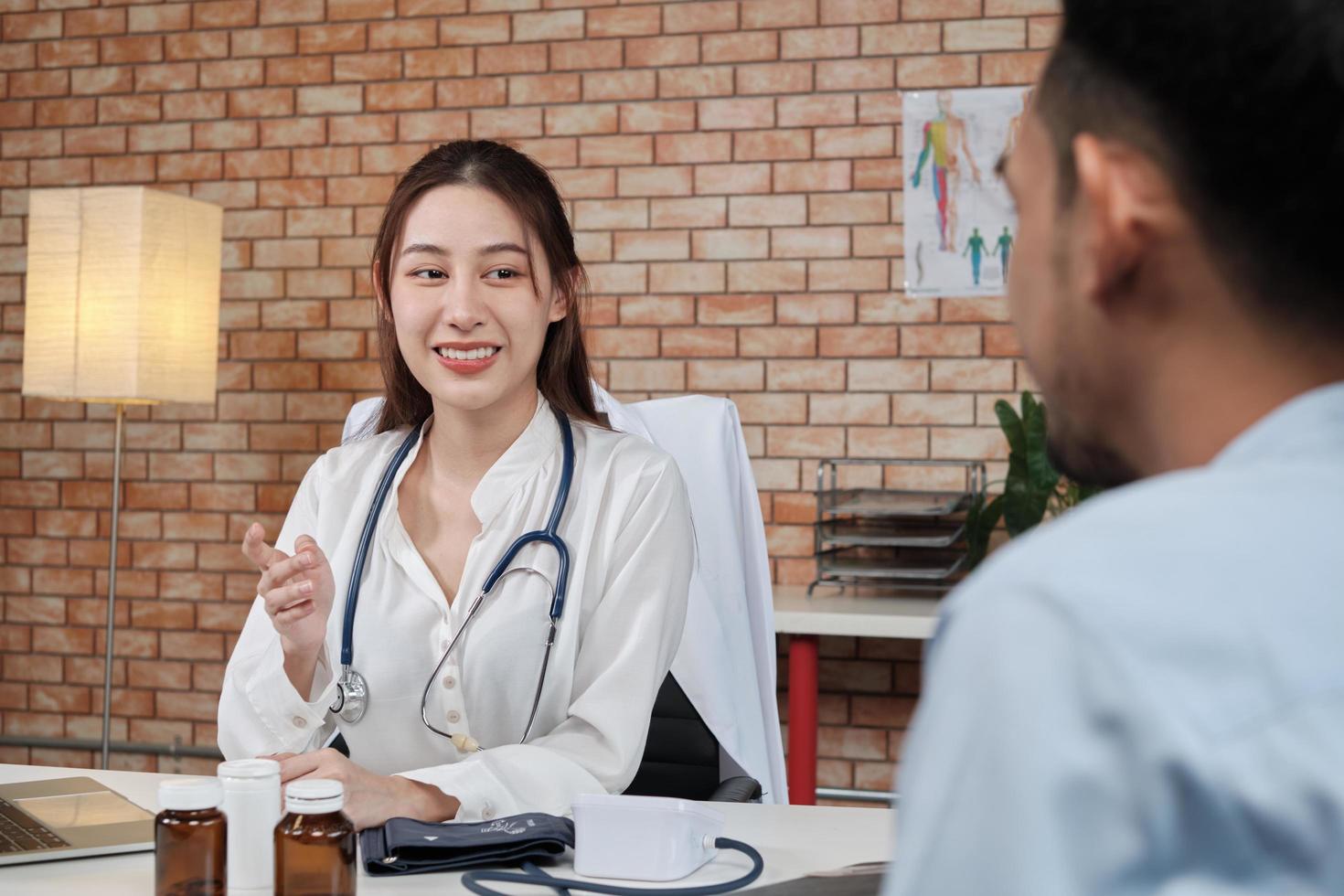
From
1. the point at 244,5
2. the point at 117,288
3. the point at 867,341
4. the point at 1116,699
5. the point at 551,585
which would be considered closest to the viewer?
the point at 1116,699

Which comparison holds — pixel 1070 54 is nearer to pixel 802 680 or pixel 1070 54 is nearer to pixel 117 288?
pixel 802 680

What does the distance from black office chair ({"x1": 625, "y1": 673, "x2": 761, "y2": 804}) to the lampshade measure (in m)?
1.80

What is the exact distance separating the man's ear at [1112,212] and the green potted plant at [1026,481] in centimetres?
245

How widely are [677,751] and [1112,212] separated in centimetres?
146

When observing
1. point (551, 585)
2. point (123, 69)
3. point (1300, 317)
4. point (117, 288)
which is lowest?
point (551, 585)

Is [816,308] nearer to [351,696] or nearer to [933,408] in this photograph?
[933,408]

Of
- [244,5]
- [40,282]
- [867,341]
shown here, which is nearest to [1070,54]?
[867,341]

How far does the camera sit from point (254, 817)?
104 centimetres

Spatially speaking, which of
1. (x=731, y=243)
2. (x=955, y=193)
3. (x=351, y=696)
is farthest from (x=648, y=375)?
(x=351, y=696)

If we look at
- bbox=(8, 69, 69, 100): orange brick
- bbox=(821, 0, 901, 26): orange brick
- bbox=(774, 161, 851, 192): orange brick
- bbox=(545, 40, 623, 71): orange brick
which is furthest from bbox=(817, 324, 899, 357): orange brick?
bbox=(8, 69, 69, 100): orange brick

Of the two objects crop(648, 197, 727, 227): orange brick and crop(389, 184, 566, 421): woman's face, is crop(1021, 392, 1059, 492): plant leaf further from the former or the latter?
crop(389, 184, 566, 421): woman's face

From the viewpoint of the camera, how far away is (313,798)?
0.95m

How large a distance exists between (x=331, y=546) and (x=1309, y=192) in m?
1.50

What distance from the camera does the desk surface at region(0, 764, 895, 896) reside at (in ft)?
3.68
